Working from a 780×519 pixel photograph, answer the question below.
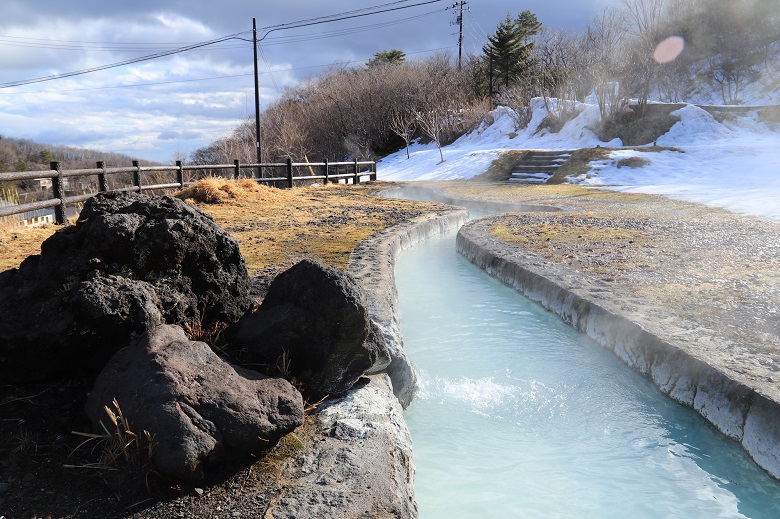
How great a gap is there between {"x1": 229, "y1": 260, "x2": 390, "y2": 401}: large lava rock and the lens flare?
4526 cm

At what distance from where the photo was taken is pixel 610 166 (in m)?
23.2

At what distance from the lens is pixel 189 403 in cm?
239

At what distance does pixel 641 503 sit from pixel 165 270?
3135 millimetres

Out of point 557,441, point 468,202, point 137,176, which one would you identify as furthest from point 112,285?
point 468,202

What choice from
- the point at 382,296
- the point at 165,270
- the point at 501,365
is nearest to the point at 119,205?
the point at 165,270

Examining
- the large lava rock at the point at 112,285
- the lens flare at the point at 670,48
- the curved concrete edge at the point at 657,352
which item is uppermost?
the lens flare at the point at 670,48

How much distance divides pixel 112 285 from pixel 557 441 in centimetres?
301

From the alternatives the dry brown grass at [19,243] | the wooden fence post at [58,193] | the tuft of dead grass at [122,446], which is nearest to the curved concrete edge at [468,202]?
the wooden fence post at [58,193]

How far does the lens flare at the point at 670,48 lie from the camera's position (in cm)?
4191

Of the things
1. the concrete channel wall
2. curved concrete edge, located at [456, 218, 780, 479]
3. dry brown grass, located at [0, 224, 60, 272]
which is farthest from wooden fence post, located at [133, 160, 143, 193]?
the concrete channel wall

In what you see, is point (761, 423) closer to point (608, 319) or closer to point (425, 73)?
point (608, 319)

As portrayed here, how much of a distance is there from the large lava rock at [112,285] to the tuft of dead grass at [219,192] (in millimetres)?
9448

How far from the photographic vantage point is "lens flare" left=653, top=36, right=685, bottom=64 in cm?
4191

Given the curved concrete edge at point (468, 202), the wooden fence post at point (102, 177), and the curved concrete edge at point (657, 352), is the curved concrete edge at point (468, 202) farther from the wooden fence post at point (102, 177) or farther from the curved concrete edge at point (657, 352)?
the wooden fence post at point (102, 177)
